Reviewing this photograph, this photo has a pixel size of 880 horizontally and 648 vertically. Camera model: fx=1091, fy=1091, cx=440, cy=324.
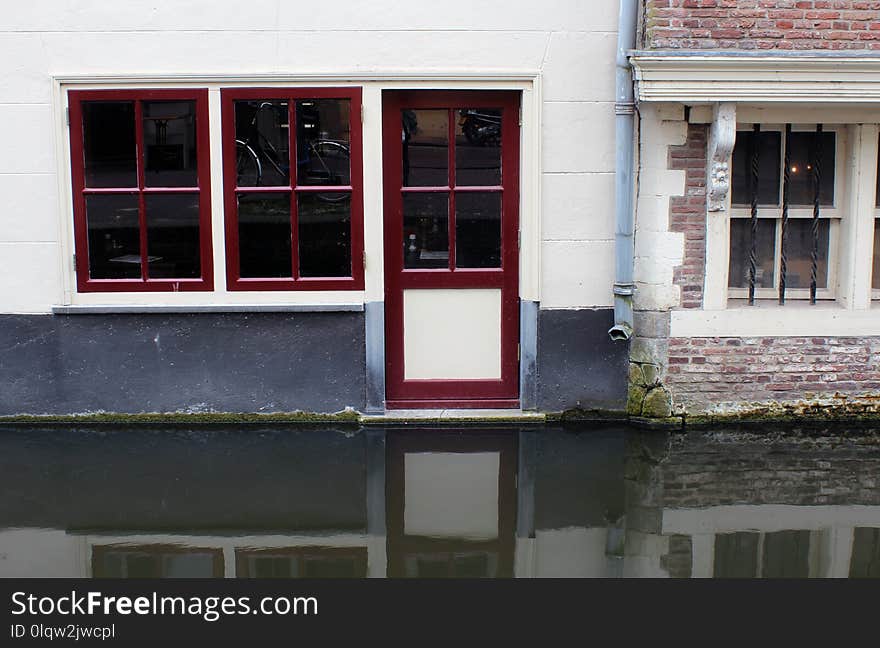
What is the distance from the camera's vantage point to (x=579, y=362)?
302 inches

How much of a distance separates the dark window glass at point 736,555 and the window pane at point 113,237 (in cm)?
434

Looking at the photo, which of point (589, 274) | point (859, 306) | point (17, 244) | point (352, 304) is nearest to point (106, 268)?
point (17, 244)

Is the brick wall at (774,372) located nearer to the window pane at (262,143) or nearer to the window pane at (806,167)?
the window pane at (806,167)

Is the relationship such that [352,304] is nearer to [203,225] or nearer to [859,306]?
[203,225]

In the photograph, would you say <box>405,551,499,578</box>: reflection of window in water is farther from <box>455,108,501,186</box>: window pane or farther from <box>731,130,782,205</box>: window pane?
<box>731,130,782,205</box>: window pane

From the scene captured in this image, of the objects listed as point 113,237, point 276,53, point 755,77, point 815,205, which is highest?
point 276,53

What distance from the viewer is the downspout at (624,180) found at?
721 cm

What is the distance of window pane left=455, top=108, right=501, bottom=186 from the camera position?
7.53 metres

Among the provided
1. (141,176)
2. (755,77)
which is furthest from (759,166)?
(141,176)

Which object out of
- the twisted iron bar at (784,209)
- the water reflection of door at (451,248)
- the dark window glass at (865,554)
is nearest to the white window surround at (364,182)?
the water reflection of door at (451,248)

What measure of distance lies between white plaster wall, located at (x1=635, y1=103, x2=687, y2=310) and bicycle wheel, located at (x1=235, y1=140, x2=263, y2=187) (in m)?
2.59

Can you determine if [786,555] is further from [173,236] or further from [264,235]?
[173,236]

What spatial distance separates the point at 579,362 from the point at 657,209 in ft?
3.91

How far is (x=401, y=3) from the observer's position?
23.8 feet
